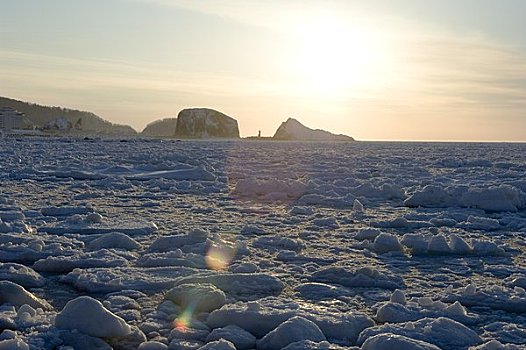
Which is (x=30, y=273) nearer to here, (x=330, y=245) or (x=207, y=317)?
(x=207, y=317)

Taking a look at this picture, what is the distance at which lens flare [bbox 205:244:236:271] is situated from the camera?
14.9 feet

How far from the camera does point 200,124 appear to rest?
368 ft

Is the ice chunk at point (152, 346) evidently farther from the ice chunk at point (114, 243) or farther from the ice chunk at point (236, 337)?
the ice chunk at point (114, 243)

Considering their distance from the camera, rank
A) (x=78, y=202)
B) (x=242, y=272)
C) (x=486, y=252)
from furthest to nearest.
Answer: (x=78, y=202)
(x=486, y=252)
(x=242, y=272)

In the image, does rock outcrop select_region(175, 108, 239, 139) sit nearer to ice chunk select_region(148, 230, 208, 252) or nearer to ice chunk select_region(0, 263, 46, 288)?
ice chunk select_region(148, 230, 208, 252)

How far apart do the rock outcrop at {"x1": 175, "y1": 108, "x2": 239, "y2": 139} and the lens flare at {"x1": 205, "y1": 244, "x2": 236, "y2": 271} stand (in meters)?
107

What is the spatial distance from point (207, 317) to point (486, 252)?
298 cm

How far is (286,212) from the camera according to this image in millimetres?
7977

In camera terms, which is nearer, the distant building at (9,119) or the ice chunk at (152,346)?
the ice chunk at (152,346)

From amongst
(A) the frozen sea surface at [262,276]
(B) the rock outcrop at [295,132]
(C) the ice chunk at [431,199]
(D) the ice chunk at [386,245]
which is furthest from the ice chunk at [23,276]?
(B) the rock outcrop at [295,132]

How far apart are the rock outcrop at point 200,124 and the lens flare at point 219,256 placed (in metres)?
107

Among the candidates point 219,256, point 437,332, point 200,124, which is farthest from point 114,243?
point 200,124

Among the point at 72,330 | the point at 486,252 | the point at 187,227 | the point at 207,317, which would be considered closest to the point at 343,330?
the point at 207,317

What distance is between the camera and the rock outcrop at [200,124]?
11225 cm
